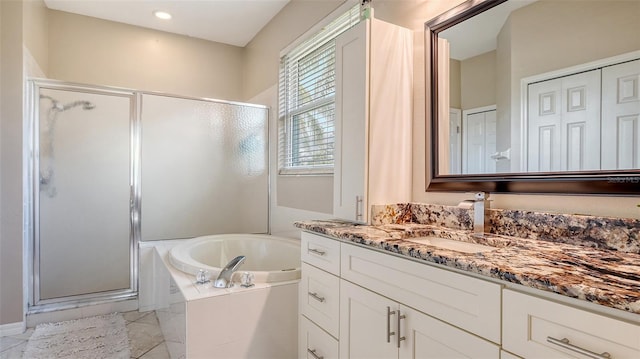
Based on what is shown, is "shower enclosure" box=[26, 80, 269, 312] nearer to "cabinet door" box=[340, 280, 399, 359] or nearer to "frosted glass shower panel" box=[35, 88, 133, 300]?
"frosted glass shower panel" box=[35, 88, 133, 300]

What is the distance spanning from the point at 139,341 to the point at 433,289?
208 cm

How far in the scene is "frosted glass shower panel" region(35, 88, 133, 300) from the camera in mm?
2531

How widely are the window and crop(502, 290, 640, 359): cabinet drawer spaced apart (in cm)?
168

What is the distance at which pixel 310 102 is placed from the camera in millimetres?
2674

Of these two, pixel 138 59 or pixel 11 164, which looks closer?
pixel 11 164

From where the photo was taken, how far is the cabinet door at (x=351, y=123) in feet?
5.43

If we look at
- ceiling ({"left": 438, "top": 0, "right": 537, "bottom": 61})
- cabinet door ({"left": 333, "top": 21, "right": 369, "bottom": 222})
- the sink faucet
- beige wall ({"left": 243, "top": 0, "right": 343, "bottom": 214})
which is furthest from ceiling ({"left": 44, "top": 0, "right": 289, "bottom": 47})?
the sink faucet

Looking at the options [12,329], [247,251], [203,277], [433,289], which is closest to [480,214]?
[433,289]

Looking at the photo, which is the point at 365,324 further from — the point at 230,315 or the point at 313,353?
the point at 230,315

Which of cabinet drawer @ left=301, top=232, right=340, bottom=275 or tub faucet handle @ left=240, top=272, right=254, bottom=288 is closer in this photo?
cabinet drawer @ left=301, top=232, right=340, bottom=275

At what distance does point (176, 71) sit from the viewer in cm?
371

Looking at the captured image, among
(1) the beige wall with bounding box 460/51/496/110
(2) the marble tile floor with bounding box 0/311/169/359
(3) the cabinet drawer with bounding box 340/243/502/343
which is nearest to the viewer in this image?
(3) the cabinet drawer with bounding box 340/243/502/343

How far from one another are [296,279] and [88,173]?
196 centimetres

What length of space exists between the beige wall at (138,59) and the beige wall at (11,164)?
95 centimetres
